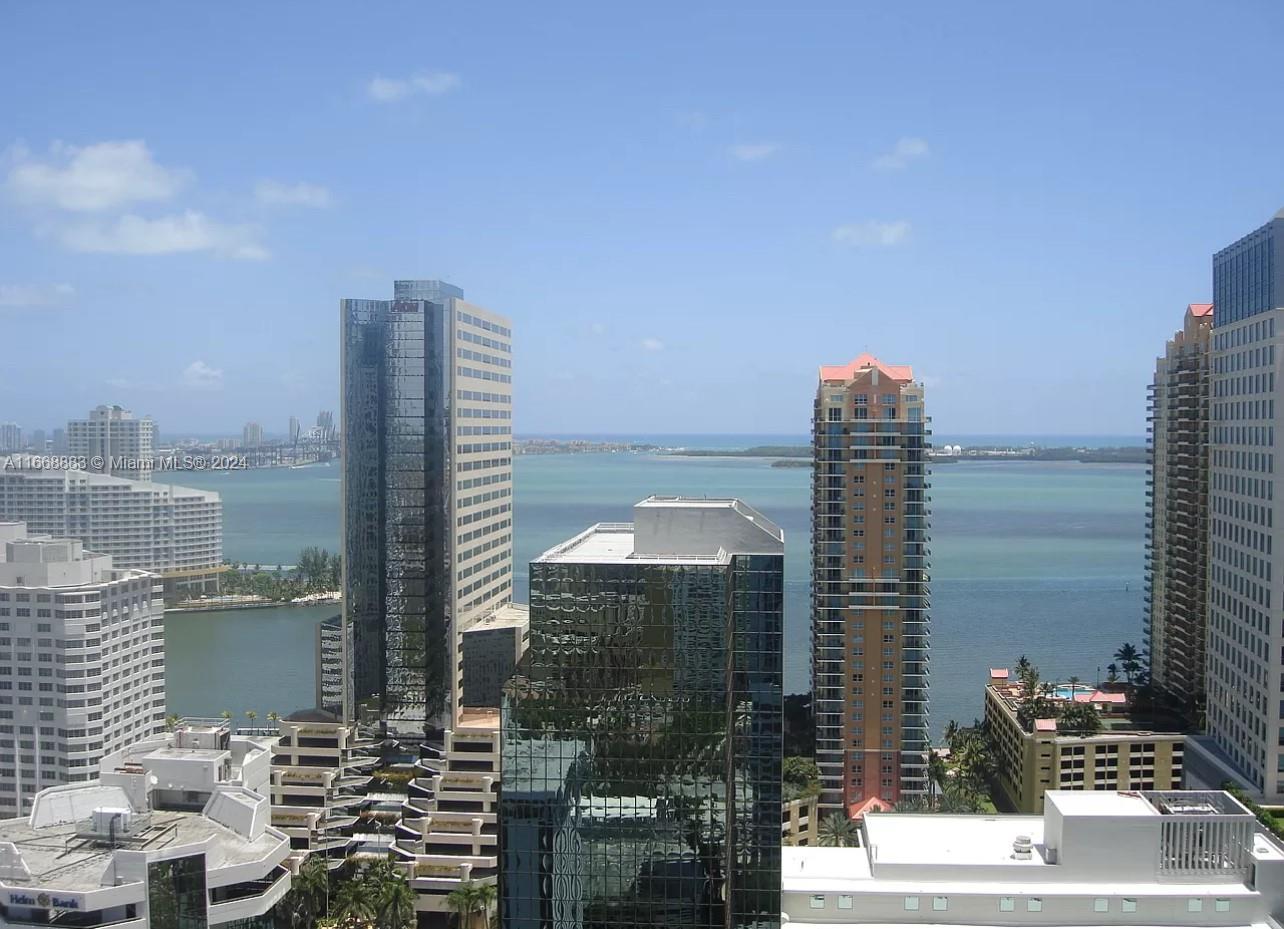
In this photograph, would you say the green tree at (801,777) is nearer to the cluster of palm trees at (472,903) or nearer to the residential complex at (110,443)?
the cluster of palm trees at (472,903)

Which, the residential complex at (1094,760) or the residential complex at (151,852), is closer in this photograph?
the residential complex at (151,852)

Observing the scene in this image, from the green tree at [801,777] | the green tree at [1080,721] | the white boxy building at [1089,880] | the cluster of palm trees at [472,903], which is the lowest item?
the cluster of palm trees at [472,903]

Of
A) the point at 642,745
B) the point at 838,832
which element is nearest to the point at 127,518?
the point at 838,832

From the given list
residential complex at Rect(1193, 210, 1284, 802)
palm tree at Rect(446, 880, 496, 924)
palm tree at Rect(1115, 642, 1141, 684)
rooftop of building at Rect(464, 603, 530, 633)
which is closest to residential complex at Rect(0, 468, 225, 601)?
rooftop of building at Rect(464, 603, 530, 633)

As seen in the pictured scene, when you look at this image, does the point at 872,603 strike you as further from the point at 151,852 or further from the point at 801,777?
the point at 151,852

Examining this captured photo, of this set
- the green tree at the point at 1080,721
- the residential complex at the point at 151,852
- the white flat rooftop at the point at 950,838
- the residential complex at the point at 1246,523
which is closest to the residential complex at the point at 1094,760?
the green tree at the point at 1080,721

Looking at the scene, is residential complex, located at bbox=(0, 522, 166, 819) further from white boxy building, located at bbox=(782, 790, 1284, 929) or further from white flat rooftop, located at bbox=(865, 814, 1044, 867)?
white flat rooftop, located at bbox=(865, 814, 1044, 867)
